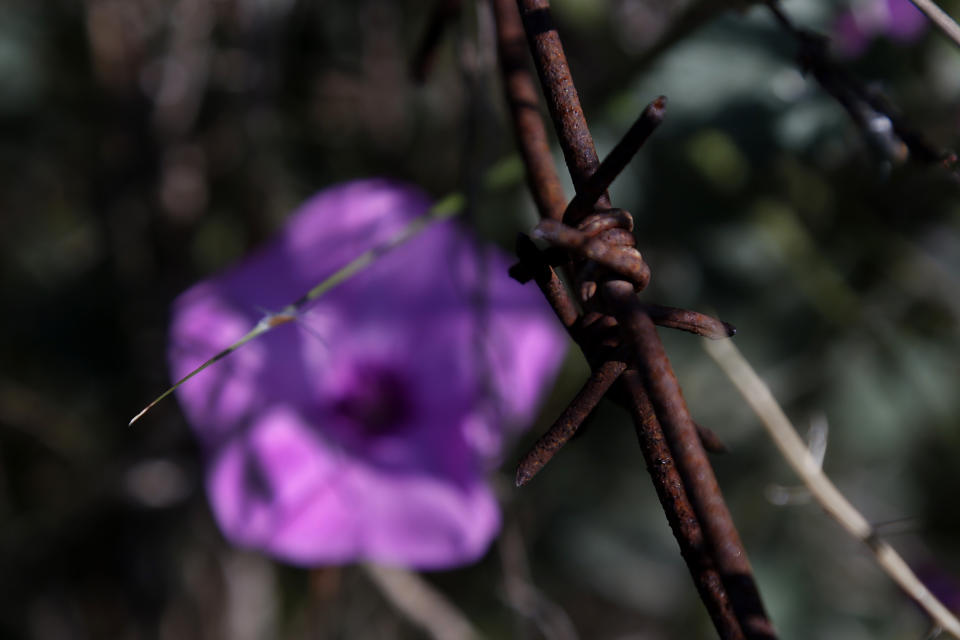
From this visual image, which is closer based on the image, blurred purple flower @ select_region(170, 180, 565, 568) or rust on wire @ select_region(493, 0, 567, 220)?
rust on wire @ select_region(493, 0, 567, 220)

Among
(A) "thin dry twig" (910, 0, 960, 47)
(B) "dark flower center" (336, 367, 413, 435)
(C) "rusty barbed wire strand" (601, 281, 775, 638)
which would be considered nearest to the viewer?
(C) "rusty barbed wire strand" (601, 281, 775, 638)

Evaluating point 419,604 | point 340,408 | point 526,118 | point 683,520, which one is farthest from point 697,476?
point 419,604

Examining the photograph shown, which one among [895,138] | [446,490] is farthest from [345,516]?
[895,138]

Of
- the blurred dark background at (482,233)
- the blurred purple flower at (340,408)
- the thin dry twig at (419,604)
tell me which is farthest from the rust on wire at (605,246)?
the thin dry twig at (419,604)

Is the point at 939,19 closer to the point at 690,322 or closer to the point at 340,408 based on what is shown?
the point at 690,322

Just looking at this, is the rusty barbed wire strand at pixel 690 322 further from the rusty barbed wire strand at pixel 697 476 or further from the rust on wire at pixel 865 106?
the rust on wire at pixel 865 106

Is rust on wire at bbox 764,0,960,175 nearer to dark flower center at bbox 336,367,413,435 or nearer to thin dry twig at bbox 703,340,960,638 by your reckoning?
thin dry twig at bbox 703,340,960,638

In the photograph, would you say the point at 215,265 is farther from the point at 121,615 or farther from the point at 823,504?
the point at 823,504

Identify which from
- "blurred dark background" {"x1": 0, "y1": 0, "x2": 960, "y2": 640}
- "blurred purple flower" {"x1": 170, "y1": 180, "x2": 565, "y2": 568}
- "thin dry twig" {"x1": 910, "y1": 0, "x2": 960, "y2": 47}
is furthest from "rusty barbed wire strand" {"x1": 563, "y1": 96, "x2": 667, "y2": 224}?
"blurred dark background" {"x1": 0, "y1": 0, "x2": 960, "y2": 640}
